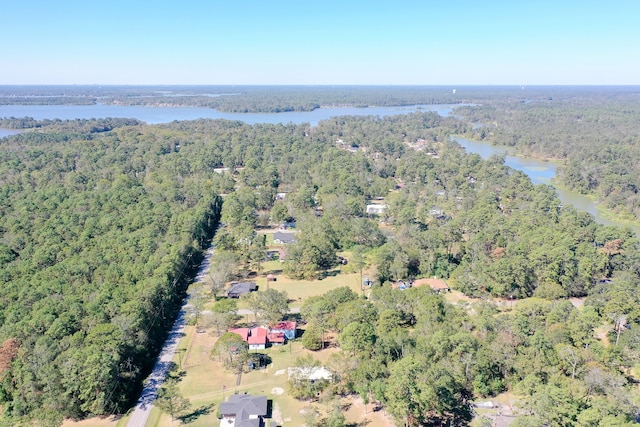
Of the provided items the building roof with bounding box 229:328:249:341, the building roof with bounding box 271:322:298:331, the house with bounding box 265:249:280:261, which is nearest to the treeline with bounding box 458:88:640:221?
the house with bounding box 265:249:280:261

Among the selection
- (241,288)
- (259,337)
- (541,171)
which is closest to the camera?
(259,337)

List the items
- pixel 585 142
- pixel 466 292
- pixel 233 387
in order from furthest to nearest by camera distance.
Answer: pixel 585 142 → pixel 466 292 → pixel 233 387

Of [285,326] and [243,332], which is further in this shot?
[285,326]

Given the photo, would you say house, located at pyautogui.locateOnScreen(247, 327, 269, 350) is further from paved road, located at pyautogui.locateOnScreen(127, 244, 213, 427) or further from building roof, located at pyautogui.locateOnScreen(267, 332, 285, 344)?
paved road, located at pyautogui.locateOnScreen(127, 244, 213, 427)

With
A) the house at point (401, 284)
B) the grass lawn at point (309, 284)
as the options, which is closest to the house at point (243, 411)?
the grass lawn at point (309, 284)

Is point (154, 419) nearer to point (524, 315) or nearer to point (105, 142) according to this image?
point (524, 315)

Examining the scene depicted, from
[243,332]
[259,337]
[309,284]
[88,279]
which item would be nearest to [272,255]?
[309,284]

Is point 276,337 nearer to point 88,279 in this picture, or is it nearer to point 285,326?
point 285,326

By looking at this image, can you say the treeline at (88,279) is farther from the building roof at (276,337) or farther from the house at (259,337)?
the building roof at (276,337)
